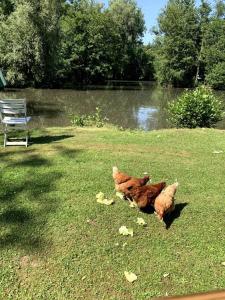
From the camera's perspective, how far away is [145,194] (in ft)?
16.7

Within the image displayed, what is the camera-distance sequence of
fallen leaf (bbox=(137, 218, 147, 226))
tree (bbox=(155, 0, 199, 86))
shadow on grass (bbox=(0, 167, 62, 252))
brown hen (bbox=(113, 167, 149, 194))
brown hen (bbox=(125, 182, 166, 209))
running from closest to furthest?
1. shadow on grass (bbox=(0, 167, 62, 252))
2. fallen leaf (bbox=(137, 218, 147, 226))
3. brown hen (bbox=(125, 182, 166, 209))
4. brown hen (bbox=(113, 167, 149, 194))
5. tree (bbox=(155, 0, 199, 86))

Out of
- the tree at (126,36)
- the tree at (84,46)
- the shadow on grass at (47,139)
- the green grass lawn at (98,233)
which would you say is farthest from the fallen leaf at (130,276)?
the tree at (126,36)

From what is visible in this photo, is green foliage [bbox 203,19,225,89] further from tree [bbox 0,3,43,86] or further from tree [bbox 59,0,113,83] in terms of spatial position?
tree [bbox 0,3,43,86]

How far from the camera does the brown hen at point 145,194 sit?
508 centimetres

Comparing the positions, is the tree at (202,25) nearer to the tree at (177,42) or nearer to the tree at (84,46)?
the tree at (177,42)

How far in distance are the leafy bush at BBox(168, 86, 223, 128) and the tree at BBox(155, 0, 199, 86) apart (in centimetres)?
4167

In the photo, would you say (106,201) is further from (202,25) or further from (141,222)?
(202,25)

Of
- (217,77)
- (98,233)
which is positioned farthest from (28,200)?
(217,77)

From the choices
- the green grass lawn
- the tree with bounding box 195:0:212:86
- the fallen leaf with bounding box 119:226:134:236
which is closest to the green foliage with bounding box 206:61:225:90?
the tree with bounding box 195:0:212:86

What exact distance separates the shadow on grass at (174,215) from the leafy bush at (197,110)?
7925 mm

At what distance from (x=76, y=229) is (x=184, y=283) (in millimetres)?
1382

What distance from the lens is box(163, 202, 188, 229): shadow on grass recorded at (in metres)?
4.98

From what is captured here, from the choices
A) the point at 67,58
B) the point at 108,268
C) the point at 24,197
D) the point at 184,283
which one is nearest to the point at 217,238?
the point at 184,283

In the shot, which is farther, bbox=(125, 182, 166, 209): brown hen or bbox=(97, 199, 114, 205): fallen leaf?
bbox=(97, 199, 114, 205): fallen leaf
